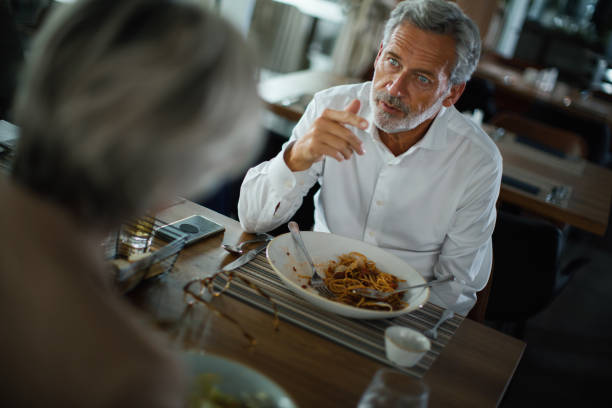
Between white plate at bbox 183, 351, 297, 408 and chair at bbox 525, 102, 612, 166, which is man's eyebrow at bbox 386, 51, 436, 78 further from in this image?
chair at bbox 525, 102, 612, 166

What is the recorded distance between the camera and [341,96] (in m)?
1.88

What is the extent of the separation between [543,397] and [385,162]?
4.94 feet

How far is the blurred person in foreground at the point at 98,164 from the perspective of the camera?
0.47 m

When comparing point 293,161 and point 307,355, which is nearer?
point 307,355

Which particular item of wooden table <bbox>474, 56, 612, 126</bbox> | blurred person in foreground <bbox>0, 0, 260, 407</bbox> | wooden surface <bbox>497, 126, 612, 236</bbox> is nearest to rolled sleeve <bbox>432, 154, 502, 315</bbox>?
wooden surface <bbox>497, 126, 612, 236</bbox>

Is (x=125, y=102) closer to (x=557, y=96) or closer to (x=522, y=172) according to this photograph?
(x=522, y=172)

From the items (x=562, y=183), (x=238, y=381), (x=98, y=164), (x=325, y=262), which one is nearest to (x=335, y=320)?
(x=325, y=262)

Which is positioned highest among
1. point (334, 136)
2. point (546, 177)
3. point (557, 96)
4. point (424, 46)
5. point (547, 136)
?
point (424, 46)

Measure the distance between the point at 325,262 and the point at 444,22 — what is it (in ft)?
2.78

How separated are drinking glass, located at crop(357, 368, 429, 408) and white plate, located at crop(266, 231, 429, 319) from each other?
0.29 metres

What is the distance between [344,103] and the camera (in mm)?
1874

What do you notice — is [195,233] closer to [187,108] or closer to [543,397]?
[187,108]

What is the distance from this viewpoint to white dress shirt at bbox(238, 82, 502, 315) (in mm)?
1698

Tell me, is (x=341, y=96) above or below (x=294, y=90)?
above
